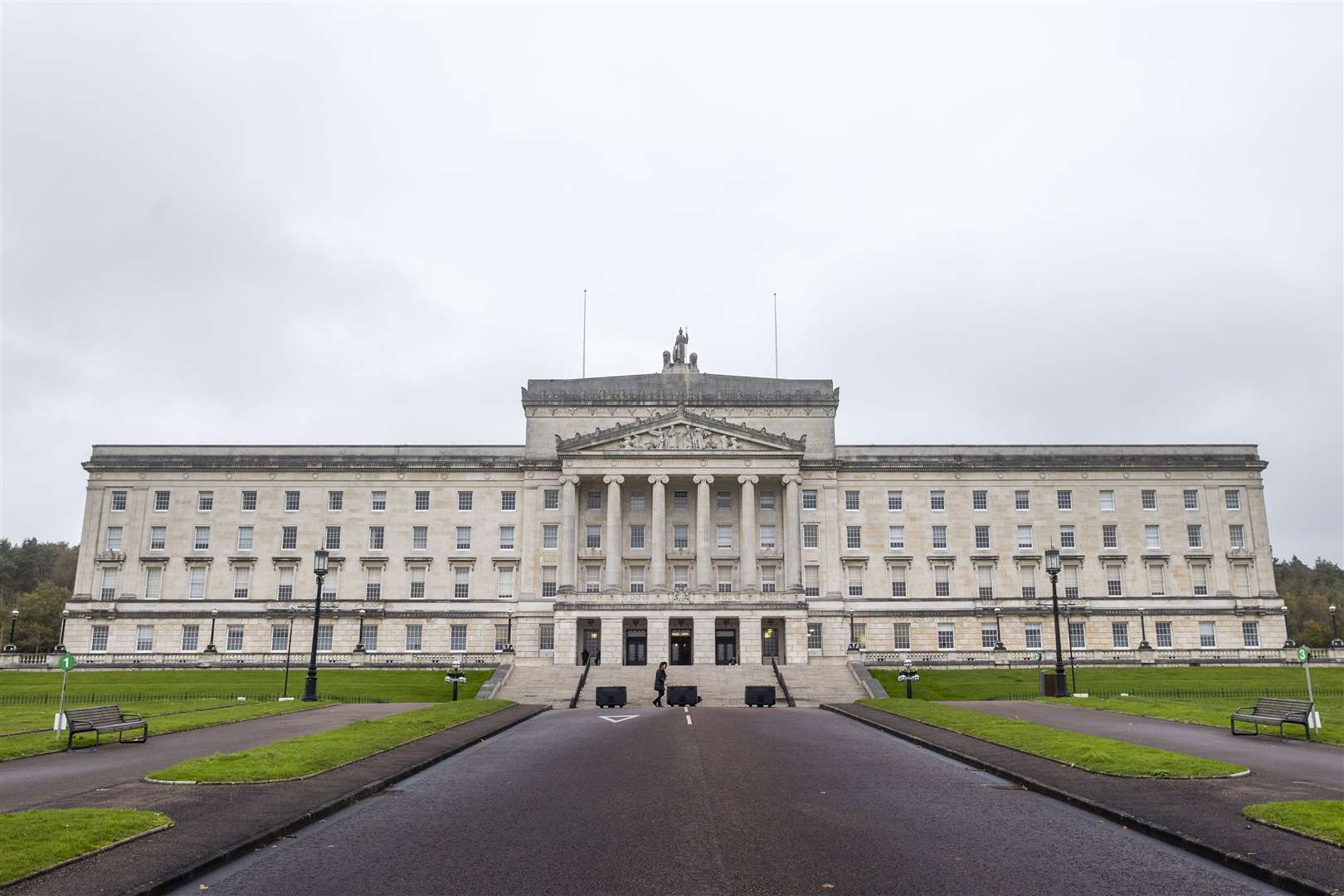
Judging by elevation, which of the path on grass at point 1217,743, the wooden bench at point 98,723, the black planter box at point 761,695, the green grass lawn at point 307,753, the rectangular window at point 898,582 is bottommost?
the black planter box at point 761,695

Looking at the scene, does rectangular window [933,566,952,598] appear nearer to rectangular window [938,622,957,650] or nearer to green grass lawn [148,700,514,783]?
rectangular window [938,622,957,650]

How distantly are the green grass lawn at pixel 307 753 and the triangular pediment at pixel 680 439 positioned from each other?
47000mm

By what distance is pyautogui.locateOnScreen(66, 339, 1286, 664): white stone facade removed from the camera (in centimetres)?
7806

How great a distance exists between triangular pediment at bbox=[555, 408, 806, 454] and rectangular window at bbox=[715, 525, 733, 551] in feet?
22.6

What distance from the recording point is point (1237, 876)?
37.3ft

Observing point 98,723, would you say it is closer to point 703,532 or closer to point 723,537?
point 703,532

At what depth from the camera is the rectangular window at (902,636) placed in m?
79.1

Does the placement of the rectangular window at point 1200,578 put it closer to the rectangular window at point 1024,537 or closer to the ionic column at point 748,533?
the rectangular window at point 1024,537

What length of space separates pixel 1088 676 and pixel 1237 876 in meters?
50.7

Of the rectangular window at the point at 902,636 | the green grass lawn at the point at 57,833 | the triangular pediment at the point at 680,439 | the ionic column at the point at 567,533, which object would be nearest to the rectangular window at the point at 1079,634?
the rectangular window at the point at 902,636

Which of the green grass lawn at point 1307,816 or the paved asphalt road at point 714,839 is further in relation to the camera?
the green grass lawn at point 1307,816

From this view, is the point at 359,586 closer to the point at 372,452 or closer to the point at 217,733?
the point at 372,452

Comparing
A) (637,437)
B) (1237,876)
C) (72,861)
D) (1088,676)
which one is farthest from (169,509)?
(1237,876)

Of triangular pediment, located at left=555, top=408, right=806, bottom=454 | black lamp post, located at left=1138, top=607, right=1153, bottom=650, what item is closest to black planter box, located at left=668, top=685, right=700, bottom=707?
triangular pediment, located at left=555, top=408, right=806, bottom=454
